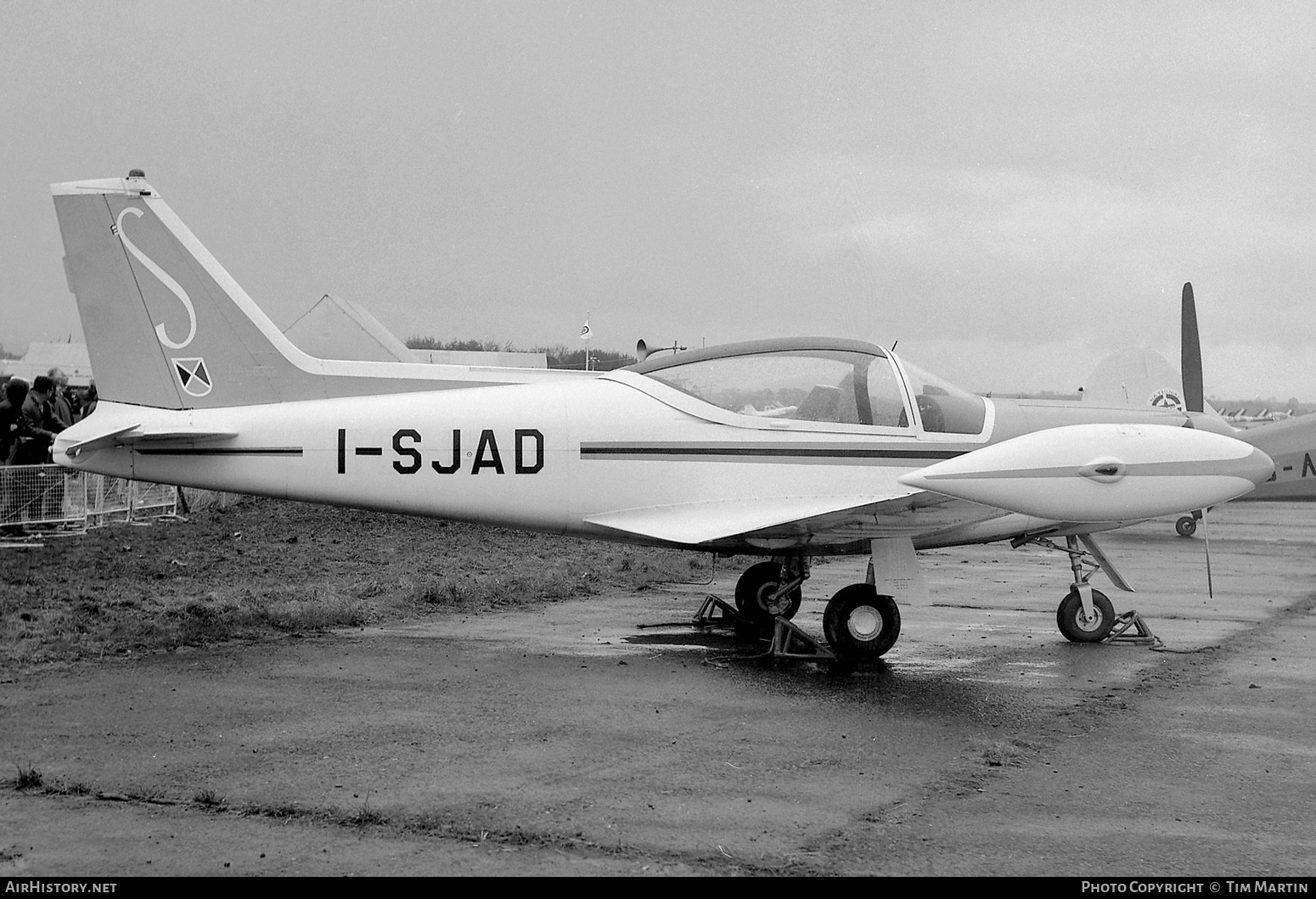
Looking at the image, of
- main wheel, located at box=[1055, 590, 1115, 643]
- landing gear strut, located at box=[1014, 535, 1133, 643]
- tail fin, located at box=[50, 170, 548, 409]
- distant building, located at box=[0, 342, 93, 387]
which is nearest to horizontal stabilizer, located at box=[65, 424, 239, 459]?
tail fin, located at box=[50, 170, 548, 409]

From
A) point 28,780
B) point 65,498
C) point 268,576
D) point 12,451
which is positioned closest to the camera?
point 28,780

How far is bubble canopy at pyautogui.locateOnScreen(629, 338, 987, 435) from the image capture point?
9641 mm

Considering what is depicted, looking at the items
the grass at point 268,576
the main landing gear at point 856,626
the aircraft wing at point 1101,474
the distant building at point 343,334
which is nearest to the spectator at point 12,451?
the grass at point 268,576

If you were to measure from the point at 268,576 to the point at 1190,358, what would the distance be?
397 inches

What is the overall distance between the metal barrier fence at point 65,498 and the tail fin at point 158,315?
13.3 ft

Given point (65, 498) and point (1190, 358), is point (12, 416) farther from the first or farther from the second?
point (1190, 358)

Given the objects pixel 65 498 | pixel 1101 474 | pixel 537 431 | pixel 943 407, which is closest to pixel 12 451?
pixel 65 498

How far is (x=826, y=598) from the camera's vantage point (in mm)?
12945

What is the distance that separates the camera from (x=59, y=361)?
136 feet

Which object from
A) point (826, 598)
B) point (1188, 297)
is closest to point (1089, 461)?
point (826, 598)

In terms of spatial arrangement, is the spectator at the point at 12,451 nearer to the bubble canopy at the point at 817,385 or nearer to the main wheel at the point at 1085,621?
the bubble canopy at the point at 817,385

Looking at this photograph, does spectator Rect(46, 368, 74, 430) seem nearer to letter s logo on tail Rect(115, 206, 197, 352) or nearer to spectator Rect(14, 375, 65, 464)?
spectator Rect(14, 375, 65, 464)
